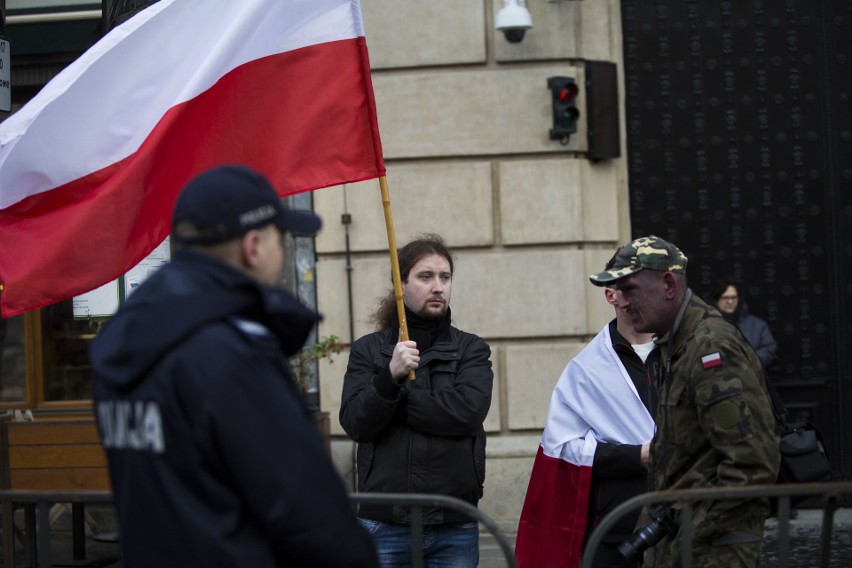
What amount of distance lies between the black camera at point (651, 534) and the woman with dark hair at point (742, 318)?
5249 mm

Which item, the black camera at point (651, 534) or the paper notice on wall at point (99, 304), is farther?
the paper notice on wall at point (99, 304)

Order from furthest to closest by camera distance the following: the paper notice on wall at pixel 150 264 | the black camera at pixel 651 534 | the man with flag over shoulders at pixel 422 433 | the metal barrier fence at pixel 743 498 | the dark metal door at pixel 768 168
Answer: the dark metal door at pixel 768 168 → the paper notice on wall at pixel 150 264 → the man with flag over shoulders at pixel 422 433 → the black camera at pixel 651 534 → the metal barrier fence at pixel 743 498

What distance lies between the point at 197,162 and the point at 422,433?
1.46m

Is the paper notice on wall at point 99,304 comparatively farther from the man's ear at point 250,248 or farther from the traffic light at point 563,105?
the man's ear at point 250,248

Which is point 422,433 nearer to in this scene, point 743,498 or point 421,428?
point 421,428

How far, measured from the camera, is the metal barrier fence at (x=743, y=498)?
11.7 feet

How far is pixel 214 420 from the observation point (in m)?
2.36

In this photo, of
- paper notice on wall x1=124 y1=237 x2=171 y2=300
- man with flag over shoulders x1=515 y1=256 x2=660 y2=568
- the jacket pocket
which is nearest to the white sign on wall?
paper notice on wall x1=124 y1=237 x2=171 y2=300

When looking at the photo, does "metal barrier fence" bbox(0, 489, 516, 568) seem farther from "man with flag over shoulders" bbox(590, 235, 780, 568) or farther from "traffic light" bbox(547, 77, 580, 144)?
"traffic light" bbox(547, 77, 580, 144)

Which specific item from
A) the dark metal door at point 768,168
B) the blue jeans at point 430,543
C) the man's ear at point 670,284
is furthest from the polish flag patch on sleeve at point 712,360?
the dark metal door at point 768,168

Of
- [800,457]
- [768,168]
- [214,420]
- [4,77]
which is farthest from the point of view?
[768,168]

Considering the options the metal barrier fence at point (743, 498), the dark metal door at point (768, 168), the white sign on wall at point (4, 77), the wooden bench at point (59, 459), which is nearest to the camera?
the metal barrier fence at point (743, 498)

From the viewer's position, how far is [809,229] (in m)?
9.20

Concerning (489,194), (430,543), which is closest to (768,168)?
(489,194)
